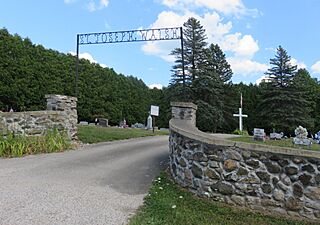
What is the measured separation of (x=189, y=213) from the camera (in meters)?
5.14

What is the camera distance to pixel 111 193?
19.6 ft

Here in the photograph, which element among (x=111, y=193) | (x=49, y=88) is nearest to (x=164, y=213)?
(x=111, y=193)

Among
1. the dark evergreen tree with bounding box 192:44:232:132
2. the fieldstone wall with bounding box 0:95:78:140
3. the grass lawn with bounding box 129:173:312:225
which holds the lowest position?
the grass lawn with bounding box 129:173:312:225

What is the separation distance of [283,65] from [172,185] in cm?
3647

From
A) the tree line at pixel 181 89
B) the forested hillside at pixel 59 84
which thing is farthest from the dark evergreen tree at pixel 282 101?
the forested hillside at pixel 59 84

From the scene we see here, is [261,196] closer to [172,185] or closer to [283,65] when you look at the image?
[172,185]

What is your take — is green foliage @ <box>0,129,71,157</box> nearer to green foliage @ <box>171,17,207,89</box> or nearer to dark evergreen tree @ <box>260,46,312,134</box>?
green foliage @ <box>171,17,207,89</box>

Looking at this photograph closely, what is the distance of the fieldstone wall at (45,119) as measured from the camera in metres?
10.4

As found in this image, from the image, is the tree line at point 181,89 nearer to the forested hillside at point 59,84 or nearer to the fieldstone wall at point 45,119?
the forested hillside at point 59,84

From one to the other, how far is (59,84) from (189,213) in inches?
1265

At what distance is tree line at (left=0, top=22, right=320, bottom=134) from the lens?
31797 mm

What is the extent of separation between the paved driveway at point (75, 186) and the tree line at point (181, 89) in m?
17.9

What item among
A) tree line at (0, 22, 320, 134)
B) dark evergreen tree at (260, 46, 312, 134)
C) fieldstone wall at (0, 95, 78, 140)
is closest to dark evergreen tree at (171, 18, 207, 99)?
tree line at (0, 22, 320, 134)

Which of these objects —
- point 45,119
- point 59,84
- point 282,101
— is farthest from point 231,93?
point 45,119
